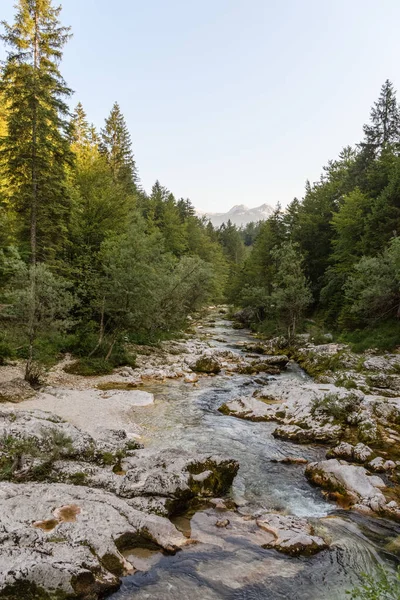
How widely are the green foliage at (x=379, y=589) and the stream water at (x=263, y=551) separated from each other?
1.03 feet

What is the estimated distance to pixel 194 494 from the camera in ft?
24.8

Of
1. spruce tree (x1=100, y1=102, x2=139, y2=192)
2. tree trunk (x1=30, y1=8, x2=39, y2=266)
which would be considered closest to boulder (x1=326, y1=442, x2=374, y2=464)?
tree trunk (x1=30, y1=8, x2=39, y2=266)

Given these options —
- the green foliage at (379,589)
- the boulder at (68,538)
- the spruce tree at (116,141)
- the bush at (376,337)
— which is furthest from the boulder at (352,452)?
the spruce tree at (116,141)

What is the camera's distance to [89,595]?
15.5 feet

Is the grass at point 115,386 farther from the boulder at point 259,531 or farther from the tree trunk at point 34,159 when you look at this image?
the boulder at point 259,531

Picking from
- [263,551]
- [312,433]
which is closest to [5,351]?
[312,433]

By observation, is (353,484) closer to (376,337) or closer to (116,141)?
(376,337)

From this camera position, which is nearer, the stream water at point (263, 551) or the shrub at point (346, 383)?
the stream water at point (263, 551)

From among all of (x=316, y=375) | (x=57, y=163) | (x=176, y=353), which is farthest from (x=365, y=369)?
(x=57, y=163)

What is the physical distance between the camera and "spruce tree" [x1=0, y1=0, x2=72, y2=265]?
729 inches


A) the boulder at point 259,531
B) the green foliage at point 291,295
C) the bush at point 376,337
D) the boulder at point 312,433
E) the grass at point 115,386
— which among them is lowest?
the boulder at point 312,433

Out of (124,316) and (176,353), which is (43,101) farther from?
(176,353)

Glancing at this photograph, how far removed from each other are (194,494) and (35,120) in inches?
785

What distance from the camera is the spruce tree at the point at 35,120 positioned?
18.5 metres
